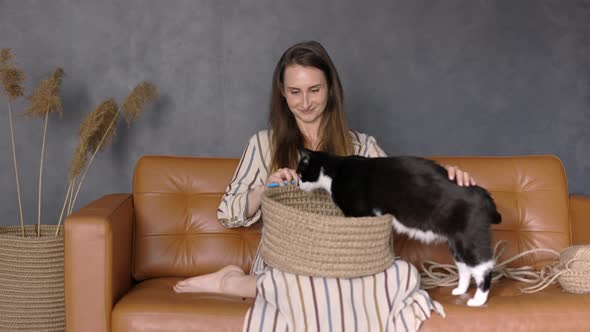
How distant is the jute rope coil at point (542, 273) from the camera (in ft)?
5.37

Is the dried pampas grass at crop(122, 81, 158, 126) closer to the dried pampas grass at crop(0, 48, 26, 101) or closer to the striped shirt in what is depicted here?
the dried pampas grass at crop(0, 48, 26, 101)

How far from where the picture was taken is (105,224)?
1.58 m

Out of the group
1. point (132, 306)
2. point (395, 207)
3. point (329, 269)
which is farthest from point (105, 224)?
point (395, 207)

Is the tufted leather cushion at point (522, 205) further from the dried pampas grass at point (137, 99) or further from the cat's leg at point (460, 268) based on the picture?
the dried pampas grass at point (137, 99)

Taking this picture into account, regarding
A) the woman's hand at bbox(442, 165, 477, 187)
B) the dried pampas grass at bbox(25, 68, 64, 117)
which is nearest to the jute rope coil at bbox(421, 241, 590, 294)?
the woman's hand at bbox(442, 165, 477, 187)

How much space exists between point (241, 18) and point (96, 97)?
80cm

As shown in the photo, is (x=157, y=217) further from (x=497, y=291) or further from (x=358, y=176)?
(x=497, y=291)

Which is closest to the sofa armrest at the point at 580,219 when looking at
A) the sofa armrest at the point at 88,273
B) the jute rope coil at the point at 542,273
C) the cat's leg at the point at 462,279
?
the jute rope coil at the point at 542,273

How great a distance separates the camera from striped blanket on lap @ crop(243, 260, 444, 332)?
1.47m

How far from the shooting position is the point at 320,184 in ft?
5.51

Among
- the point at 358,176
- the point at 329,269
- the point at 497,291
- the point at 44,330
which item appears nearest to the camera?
the point at 329,269

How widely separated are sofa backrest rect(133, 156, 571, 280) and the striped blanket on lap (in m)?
0.51

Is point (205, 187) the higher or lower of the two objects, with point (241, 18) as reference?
lower

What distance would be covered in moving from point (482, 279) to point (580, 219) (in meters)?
0.75
